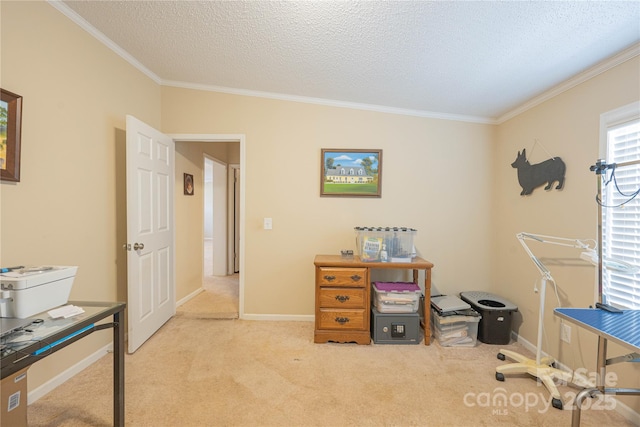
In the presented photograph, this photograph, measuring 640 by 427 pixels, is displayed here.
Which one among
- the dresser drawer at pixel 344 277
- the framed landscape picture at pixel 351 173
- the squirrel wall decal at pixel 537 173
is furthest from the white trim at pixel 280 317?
the squirrel wall decal at pixel 537 173

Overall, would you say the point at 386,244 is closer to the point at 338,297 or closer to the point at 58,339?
the point at 338,297

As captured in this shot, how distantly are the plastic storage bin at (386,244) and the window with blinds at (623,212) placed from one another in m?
1.32

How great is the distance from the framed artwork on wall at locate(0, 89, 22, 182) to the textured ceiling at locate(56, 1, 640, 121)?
799 mm

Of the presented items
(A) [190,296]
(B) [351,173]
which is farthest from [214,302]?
(B) [351,173]

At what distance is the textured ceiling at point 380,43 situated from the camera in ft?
4.92

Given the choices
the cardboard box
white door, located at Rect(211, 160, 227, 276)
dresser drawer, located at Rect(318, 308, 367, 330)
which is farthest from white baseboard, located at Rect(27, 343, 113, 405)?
white door, located at Rect(211, 160, 227, 276)

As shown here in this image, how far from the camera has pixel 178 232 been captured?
3234mm

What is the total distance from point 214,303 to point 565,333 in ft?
11.7

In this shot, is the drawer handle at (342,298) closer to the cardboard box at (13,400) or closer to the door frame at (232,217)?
the cardboard box at (13,400)

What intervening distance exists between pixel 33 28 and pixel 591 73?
147 inches

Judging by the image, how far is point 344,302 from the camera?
2447 millimetres

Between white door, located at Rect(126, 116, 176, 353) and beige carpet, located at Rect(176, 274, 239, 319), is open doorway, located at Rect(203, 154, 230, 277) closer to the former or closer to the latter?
beige carpet, located at Rect(176, 274, 239, 319)

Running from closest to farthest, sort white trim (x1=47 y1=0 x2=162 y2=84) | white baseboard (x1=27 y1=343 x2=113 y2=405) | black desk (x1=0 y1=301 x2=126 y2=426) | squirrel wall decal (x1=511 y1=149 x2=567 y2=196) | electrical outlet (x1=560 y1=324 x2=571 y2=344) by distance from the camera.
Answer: black desk (x1=0 y1=301 x2=126 y2=426) → white baseboard (x1=27 y1=343 x2=113 y2=405) → white trim (x1=47 y1=0 x2=162 y2=84) → electrical outlet (x1=560 y1=324 x2=571 y2=344) → squirrel wall decal (x1=511 y1=149 x2=567 y2=196)

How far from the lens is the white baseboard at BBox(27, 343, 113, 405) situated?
166cm
